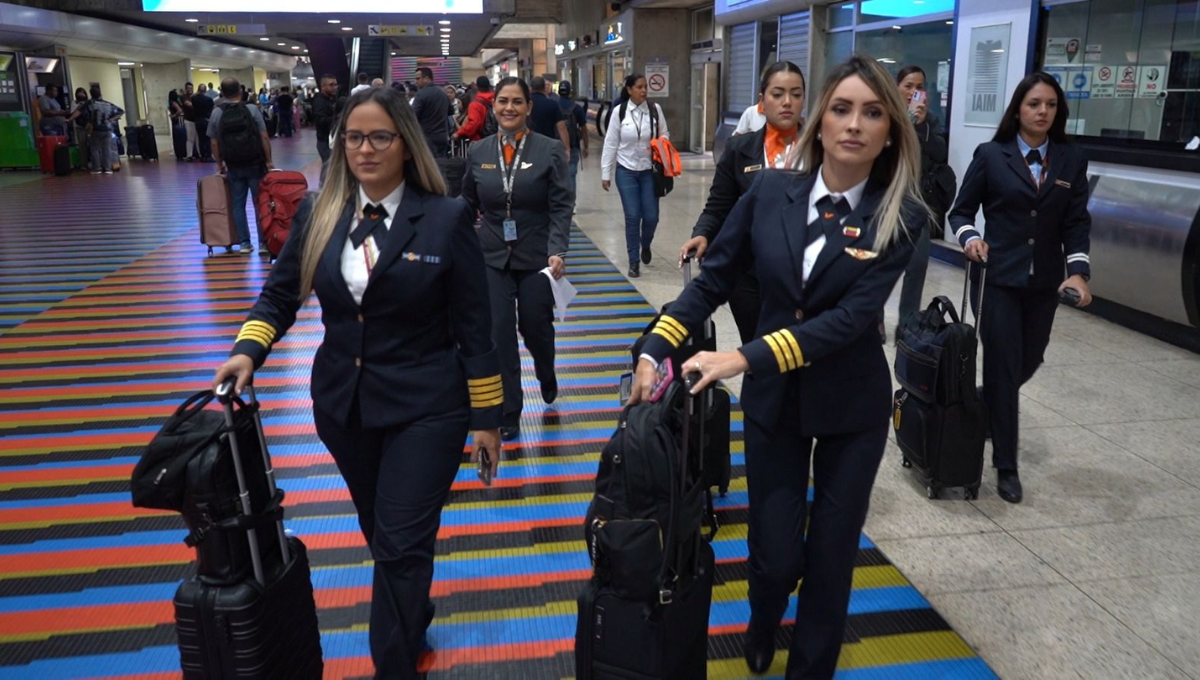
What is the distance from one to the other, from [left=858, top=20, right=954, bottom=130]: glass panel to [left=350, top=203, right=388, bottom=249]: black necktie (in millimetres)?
8594

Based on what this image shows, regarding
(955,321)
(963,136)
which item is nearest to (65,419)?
(955,321)

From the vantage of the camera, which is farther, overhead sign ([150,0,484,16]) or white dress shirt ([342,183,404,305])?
overhead sign ([150,0,484,16])

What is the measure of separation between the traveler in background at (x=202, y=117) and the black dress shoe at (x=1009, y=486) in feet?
70.1

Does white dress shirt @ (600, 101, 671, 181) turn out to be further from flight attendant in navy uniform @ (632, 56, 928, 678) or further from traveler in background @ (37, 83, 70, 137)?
traveler in background @ (37, 83, 70, 137)

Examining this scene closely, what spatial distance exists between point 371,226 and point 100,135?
2172cm

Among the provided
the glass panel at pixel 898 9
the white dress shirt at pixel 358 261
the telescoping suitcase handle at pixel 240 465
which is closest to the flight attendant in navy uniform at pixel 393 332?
the white dress shirt at pixel 358 261

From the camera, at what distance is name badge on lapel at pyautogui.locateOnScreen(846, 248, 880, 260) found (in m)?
2.34

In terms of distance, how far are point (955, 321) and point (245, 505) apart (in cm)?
310

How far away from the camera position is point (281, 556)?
254 centimetres

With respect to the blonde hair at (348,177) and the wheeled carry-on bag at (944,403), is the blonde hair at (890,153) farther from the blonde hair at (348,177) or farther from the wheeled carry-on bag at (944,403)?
the wheeled carry-on bag at (944,403)

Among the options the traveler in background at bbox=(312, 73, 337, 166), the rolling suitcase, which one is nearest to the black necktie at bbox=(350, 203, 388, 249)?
the rolling suitcase

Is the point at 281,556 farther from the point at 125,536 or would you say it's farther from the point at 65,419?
the point at 65,419

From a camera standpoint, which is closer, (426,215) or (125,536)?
(426,215)

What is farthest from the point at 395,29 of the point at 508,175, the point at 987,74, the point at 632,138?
the point at 508,175
